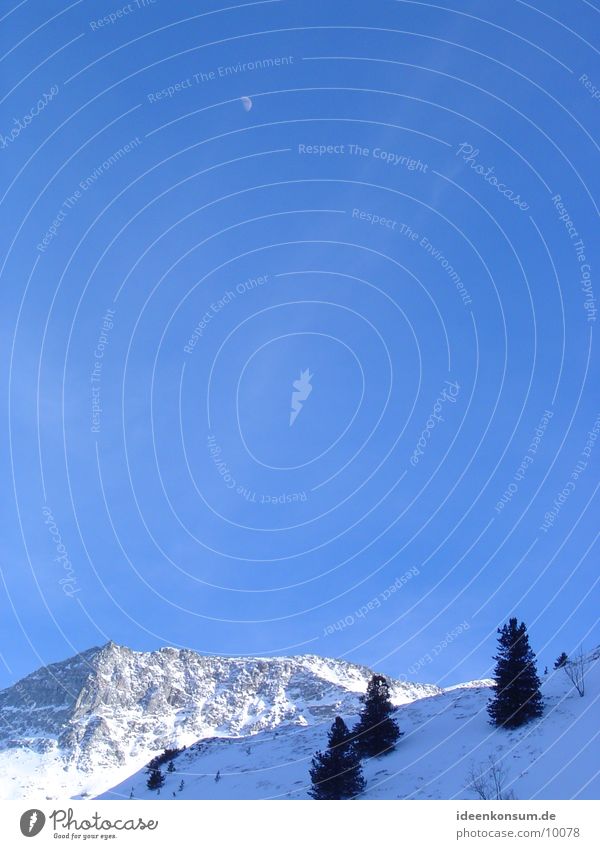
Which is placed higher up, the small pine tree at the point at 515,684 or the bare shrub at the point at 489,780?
the small pine tree at the point at 515,684

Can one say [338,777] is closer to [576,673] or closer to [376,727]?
[376,727]

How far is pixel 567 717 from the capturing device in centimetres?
4703

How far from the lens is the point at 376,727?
56.9 m

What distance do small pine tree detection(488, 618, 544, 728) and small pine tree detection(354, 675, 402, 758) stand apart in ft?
28.7

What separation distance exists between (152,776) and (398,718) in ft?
86.9

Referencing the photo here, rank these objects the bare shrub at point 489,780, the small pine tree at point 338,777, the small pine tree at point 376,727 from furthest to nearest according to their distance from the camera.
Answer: the small pine tree at point 376,727 < the small pine tree at point 338,777 < the bare shrub at point 489,780

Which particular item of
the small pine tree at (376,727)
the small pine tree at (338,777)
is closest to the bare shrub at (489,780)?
the small pine tree at (338,777)

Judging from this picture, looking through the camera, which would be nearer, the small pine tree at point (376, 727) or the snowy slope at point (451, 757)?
the snowy slope at point (451, 757)

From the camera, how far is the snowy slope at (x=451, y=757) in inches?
1590

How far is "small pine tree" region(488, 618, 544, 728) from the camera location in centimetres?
4956

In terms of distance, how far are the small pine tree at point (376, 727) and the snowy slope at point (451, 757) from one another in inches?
43.0

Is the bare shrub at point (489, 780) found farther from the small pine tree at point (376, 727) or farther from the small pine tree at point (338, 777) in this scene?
the small pine tree at point (376, 727)

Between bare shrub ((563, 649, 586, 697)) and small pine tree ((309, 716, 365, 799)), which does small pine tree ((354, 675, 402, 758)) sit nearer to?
small pine tree ((309, 716, 365, 799))
